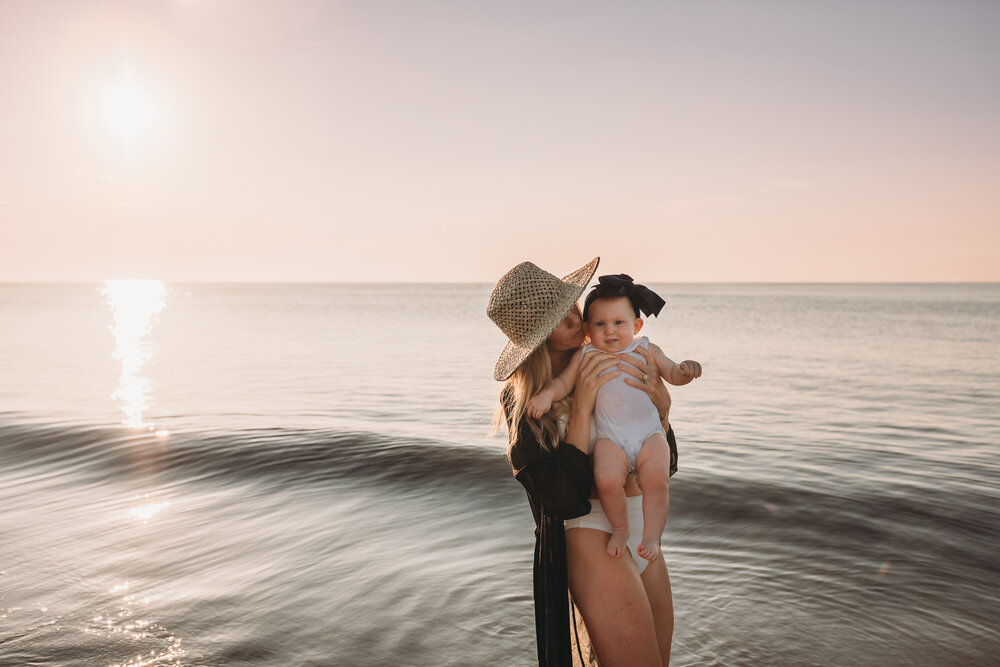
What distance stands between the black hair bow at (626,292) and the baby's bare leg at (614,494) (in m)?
0.79

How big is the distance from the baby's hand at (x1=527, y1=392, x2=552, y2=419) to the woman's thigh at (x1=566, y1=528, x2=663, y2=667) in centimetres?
58

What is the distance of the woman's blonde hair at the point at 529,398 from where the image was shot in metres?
3.05

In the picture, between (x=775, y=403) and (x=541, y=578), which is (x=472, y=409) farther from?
(x=541, y=578)

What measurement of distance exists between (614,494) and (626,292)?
3.20 feet

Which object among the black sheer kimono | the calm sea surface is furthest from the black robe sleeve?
the calm sea surface

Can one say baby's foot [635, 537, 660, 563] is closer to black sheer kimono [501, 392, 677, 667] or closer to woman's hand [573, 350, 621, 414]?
black sheer kimono [501, 392, 677, 667]

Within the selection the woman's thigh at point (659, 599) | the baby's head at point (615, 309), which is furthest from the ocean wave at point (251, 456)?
the baby's head at point (615, 309)

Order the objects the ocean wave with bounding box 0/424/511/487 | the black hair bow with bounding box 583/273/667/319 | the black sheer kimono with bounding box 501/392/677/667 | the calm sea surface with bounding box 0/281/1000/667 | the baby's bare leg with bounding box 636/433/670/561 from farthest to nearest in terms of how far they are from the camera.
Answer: the ocean wave with bounding box 0/424/511/487, the calm sea surface with bounding box 0/281/1000/667, the black hair bow with bounding box 583/273/667/319, the baby's bare leg with bounding box 636/433/670/561, the black sheer kimono with bounding box 501/392/677/667

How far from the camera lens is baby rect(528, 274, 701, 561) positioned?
9.69 ft

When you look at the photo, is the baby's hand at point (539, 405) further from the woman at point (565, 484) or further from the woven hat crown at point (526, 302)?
the woven hat crown at point (526, 302)

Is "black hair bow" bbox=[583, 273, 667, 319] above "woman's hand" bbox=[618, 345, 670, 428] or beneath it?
above

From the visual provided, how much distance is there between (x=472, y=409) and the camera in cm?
1511

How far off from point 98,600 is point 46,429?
8227 mm

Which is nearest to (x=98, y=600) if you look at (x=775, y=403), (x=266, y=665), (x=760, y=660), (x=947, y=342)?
(x=266, y=665)
